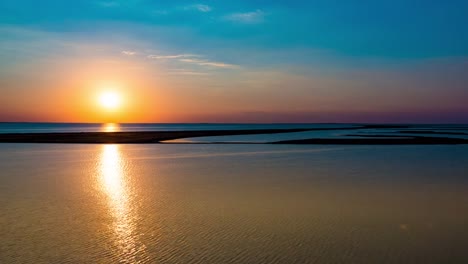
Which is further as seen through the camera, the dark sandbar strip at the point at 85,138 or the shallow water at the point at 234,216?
the dark sandbar strip at the point at 85,138

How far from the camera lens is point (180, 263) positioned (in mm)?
8758

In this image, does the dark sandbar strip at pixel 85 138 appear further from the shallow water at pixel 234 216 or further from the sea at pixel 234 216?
the sea at pixel 234 216

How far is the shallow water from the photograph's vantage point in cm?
948

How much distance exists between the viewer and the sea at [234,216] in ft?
31.1

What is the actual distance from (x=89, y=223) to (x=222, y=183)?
27.3 ft

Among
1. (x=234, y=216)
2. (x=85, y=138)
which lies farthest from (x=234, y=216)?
(x=85, y=138)

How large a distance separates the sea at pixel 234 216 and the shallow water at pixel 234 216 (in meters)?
0.04

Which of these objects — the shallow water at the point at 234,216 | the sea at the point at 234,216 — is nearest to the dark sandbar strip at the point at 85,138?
the shallow water at the point at 234,216

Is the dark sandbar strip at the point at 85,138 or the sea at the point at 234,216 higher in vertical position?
the dark sandbar strip at the point at 85,138

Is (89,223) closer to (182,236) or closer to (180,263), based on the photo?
(182,236)

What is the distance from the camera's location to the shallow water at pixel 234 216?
31.1 feet

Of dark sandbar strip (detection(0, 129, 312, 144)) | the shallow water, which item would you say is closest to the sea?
the shallow water

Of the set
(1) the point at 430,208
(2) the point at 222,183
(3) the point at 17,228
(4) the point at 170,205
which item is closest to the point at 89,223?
(3) the point at 17,228

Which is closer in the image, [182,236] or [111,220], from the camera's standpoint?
[182,236]
